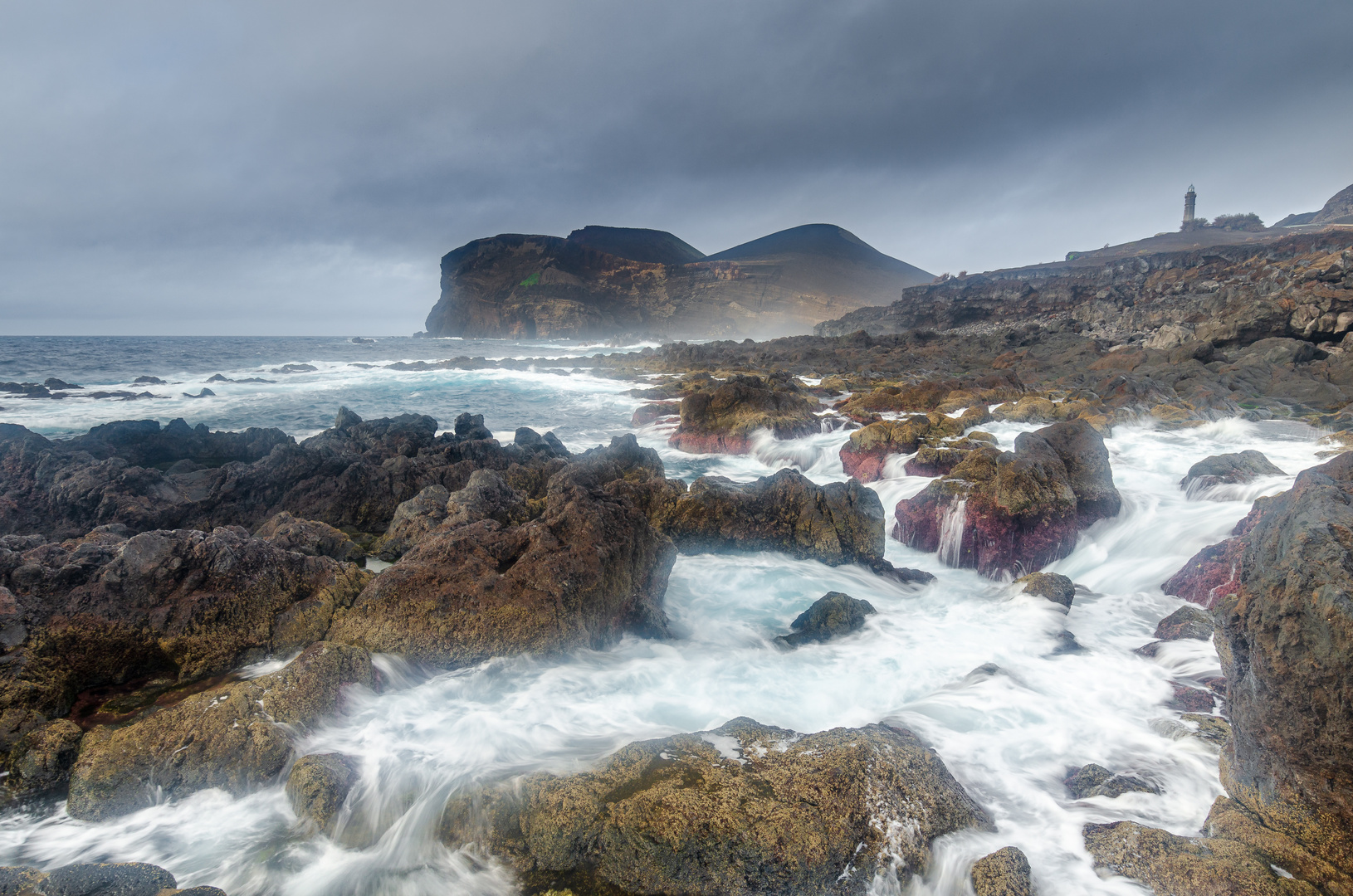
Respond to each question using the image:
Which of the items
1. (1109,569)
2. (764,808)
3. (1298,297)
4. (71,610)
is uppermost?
(1298,297)

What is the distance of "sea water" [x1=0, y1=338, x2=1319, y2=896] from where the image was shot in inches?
107

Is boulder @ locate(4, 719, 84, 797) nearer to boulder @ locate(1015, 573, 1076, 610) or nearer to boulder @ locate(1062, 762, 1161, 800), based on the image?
boulder @ locate(1062, 762, 1161, 800)

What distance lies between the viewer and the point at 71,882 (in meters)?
2.23

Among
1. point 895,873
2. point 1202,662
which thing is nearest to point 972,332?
point 1202,662

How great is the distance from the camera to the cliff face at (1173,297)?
730 inches

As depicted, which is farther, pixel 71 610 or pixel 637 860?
pixel 71 610

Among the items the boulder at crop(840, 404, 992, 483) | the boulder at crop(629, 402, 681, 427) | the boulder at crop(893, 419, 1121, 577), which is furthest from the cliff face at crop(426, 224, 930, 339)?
the boulder at crop(893, 419, 1121, 577)

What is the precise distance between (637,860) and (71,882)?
2.21 m

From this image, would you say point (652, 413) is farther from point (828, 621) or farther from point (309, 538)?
point (828, 621)

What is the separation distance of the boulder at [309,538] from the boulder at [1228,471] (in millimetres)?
11176

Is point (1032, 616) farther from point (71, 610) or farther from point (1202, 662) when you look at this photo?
point (71, 610)

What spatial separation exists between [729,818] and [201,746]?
2949 millimetres

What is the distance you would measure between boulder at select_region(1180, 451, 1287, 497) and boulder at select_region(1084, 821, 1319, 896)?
7.81 metres

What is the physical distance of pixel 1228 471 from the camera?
8.07 meters
